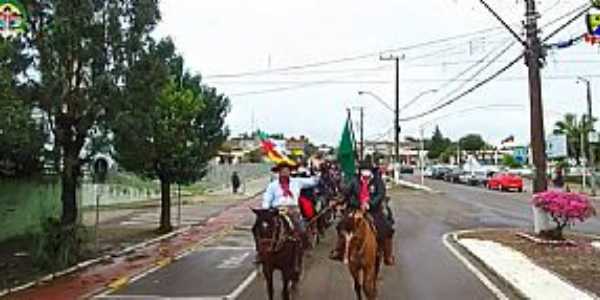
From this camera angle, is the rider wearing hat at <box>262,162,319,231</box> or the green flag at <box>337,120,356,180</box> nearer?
the rider wearing hat at <box>262,162,319,231</box>

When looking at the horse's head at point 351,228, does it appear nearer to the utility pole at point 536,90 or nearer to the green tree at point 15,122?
the green tree at point 15,122

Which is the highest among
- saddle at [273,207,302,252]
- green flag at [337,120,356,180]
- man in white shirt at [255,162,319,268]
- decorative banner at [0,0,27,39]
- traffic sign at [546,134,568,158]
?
traffic sign at [546,134,568,158]

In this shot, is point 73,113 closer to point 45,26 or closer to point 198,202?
point 45,26

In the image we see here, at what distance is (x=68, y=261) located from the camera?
760 inches

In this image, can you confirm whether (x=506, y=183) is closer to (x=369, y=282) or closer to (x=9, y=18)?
(x=369, y=282)

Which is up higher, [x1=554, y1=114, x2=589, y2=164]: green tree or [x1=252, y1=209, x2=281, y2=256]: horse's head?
[x1=554, y1=114, x2=589, y2=164]: green tree

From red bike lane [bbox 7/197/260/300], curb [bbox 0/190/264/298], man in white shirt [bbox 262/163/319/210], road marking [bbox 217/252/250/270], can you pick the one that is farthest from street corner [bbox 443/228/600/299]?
curb [bbox 0/190/264/298]

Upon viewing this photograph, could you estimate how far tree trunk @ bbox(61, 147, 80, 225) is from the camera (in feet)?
67.1

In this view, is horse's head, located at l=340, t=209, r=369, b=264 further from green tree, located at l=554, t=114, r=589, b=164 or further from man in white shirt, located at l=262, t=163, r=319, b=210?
green tree, located at l=554, t=114, r=589, b=164

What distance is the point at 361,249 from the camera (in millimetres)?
12133

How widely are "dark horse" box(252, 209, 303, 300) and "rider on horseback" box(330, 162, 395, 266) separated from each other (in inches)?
25.6

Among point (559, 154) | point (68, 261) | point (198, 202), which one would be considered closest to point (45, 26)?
point (68, 261)

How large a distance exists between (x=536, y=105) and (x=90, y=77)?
1238 centimetres

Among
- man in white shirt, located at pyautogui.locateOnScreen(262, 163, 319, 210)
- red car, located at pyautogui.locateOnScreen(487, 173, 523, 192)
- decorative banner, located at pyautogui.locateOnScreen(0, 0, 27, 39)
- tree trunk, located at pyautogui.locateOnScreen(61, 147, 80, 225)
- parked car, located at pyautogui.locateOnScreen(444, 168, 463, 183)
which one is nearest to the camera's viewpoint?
man in white shirt, located at pyautogui.locateOnScreen(262, 163, 319, 210)
